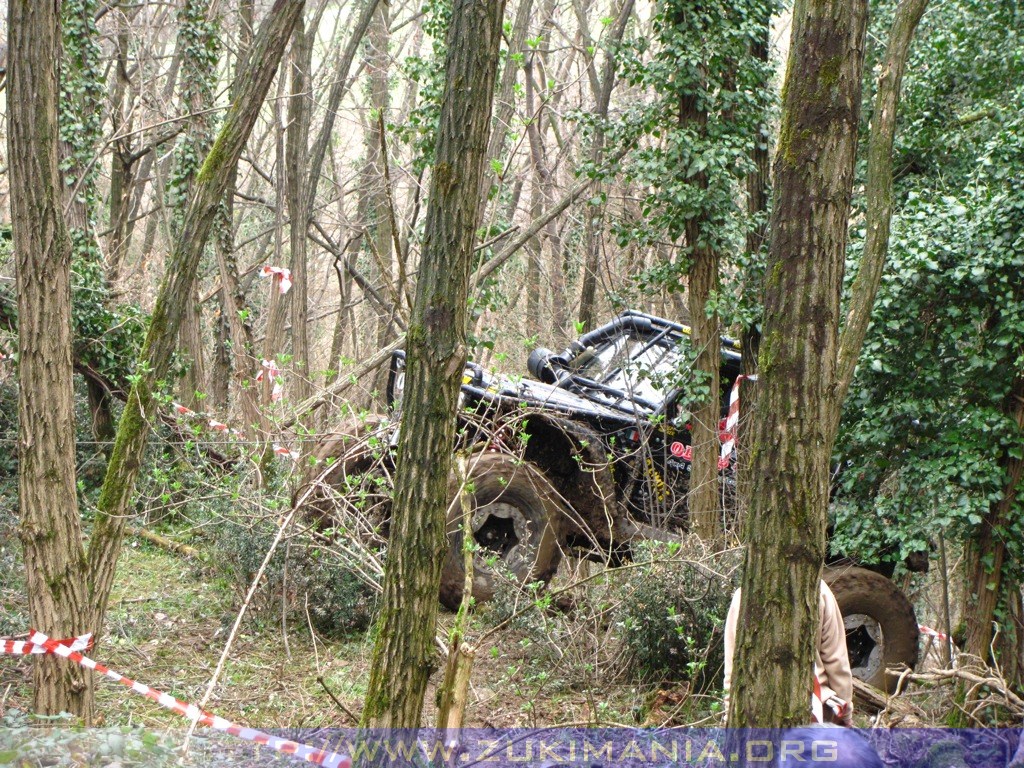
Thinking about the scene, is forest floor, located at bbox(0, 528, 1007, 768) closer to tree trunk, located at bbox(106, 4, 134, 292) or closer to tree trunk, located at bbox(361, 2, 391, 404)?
tree trunk, located at bbox(106, 4, 134, 292)

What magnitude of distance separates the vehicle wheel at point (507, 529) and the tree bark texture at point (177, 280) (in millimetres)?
2692

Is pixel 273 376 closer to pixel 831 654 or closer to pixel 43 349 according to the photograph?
pixel 43 349

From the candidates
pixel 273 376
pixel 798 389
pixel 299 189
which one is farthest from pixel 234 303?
pixel 798 389

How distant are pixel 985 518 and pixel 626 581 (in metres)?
2.46

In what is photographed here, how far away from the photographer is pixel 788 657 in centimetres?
347

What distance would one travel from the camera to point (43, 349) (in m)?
4.85

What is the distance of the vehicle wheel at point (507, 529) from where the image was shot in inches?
295

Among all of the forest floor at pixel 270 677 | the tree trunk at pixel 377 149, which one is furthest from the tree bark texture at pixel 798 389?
the tree trunk at pixel 377 149

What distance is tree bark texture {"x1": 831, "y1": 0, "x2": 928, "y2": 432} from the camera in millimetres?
5715

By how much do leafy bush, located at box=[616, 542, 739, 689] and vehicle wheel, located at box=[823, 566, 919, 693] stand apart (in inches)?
39.7

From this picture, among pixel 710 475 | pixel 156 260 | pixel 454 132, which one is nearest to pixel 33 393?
pixel 454 132

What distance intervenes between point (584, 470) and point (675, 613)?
4.33ft

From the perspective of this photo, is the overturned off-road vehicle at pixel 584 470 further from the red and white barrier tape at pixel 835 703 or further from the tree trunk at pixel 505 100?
the tree trunk at pixel 505 100

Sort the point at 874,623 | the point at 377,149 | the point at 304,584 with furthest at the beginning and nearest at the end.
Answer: the point at 377,149 < the point at 304,584 < the point at 874,623
